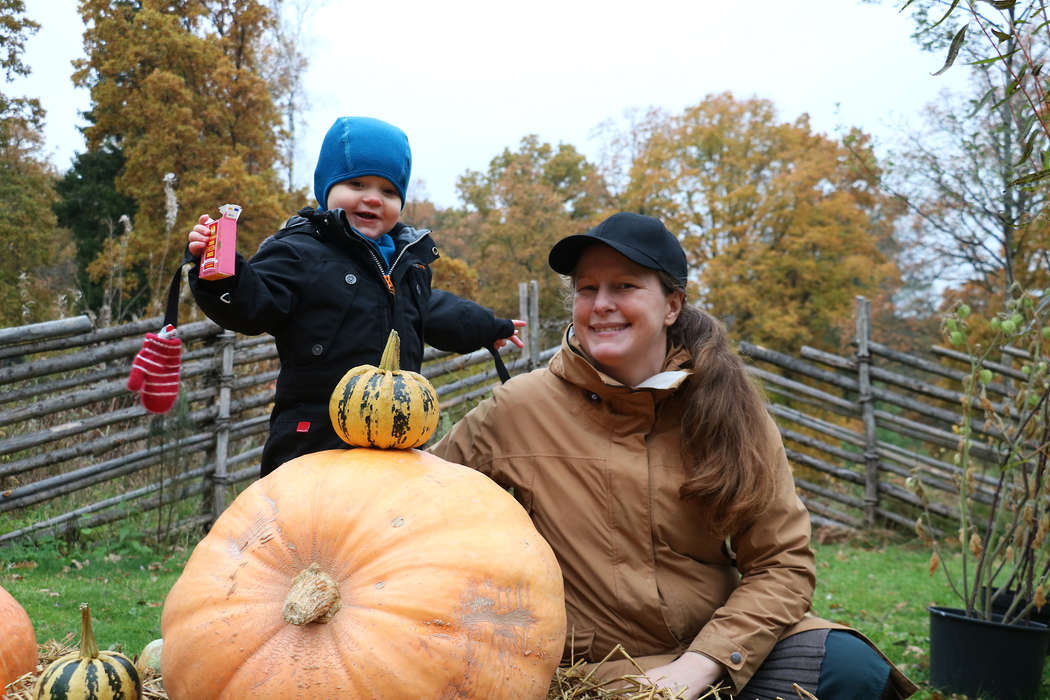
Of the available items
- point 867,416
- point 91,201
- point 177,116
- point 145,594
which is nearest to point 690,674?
point 145,594

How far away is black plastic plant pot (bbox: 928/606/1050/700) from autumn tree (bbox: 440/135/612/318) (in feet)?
46.9

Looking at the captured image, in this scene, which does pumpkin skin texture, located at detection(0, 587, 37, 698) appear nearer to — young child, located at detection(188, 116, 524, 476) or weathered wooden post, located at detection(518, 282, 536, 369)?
young child, located at detection(188, 116, 524, 476)

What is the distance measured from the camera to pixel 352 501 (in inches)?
58.7

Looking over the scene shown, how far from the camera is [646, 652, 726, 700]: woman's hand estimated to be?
5.81 feet

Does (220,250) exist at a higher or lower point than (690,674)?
higher

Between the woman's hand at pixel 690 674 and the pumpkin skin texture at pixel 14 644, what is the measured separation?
1319mm

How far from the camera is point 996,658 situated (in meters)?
3.49

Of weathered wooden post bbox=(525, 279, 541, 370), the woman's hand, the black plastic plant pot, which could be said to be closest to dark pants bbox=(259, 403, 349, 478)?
the woman's hand

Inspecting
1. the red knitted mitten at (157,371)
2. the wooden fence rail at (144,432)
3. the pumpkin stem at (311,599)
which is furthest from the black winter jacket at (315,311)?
the wooden fence rail at (144,432)

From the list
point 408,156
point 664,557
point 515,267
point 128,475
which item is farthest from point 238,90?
point 664,557

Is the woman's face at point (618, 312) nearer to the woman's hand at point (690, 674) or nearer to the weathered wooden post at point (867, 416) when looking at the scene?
the woman's hand at point (690, 674)

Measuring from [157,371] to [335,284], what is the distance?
2.07ft

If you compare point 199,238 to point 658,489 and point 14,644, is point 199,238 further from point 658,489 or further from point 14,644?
point 658,489

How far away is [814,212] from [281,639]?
18460 mm
